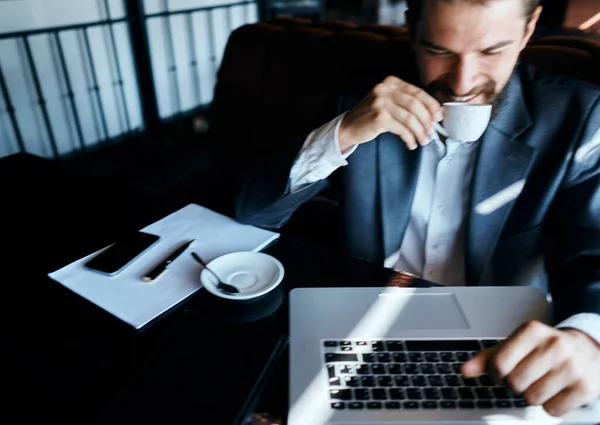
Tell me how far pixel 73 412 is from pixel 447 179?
1008 millimetres

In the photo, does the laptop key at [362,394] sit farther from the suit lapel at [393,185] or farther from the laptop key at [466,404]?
the suit lapel at [393,185]

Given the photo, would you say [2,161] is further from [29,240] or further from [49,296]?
[49,296]

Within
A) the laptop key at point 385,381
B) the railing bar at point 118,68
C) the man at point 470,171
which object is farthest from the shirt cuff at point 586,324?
the railing bar at point 118,68

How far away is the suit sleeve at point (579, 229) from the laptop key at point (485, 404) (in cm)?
29

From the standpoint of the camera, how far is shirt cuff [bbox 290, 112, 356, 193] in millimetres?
1081

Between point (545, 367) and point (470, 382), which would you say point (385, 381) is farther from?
point (545, 367)

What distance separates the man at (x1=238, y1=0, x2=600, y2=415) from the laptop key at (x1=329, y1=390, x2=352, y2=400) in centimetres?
39

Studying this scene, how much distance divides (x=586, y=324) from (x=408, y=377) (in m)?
0.32

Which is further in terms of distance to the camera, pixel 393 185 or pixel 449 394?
pixel 393 185

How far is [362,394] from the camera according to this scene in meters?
0.68

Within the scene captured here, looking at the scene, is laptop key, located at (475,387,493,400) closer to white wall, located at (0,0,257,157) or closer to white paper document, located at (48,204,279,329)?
white paper document, located at (48,204,279,329)

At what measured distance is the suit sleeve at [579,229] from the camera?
0.87 metres

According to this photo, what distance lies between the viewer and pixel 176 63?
13.6 feet

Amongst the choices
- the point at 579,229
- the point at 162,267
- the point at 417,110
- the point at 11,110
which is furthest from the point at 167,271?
the point at 11,110
